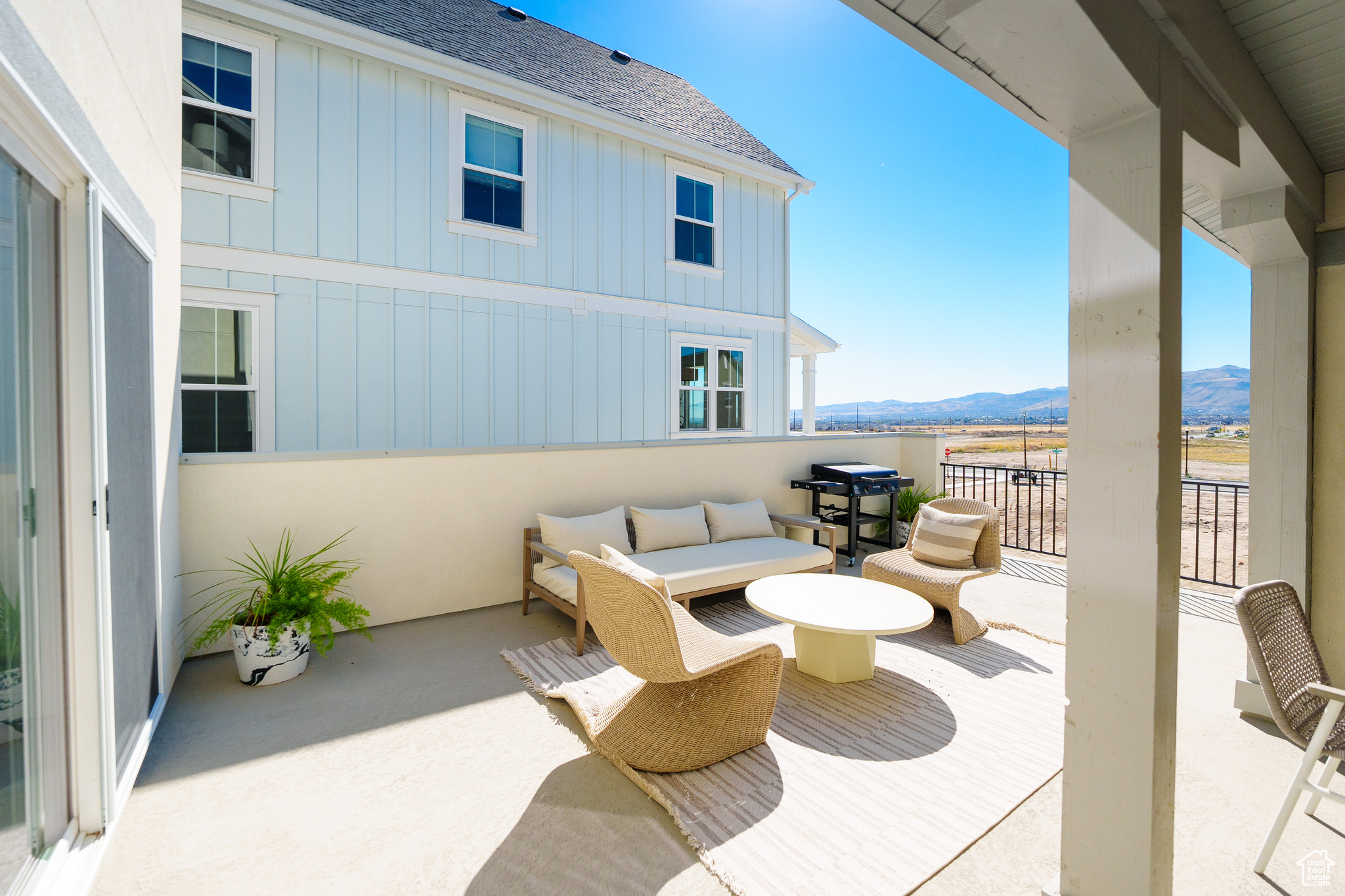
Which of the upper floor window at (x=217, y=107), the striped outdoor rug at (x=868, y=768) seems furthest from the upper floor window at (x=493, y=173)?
the striped outdoor rug at (x=868, y=768)

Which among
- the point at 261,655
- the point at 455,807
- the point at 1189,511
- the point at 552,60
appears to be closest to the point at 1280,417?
the point at 455,807

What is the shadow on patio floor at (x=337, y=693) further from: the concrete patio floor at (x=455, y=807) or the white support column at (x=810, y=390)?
the white support column at (x=810, y=390)

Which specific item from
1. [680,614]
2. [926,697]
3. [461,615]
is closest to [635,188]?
[461,615]

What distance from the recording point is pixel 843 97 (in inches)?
354

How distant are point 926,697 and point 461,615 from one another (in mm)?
3262

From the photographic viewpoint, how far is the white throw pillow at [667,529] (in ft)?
15.4

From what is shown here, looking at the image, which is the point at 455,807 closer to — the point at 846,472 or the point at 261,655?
the point at 261,655

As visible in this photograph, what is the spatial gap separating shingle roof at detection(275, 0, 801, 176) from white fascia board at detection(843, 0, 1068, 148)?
586cm

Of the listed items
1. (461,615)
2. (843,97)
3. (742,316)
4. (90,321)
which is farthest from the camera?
(843,97)

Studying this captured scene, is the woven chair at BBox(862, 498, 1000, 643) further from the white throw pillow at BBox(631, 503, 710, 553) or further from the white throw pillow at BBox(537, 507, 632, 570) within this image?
the white throw pillow at BBox(537, 507, 632, 570)

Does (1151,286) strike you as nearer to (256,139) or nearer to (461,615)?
(461,615)

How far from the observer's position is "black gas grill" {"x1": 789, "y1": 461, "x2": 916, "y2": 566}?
6.05m

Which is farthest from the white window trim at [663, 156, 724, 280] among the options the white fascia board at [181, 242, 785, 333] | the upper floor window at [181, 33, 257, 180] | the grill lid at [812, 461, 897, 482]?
the upper floor window at [181, 33, 257, 180]

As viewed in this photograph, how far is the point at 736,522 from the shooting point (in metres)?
5.17
